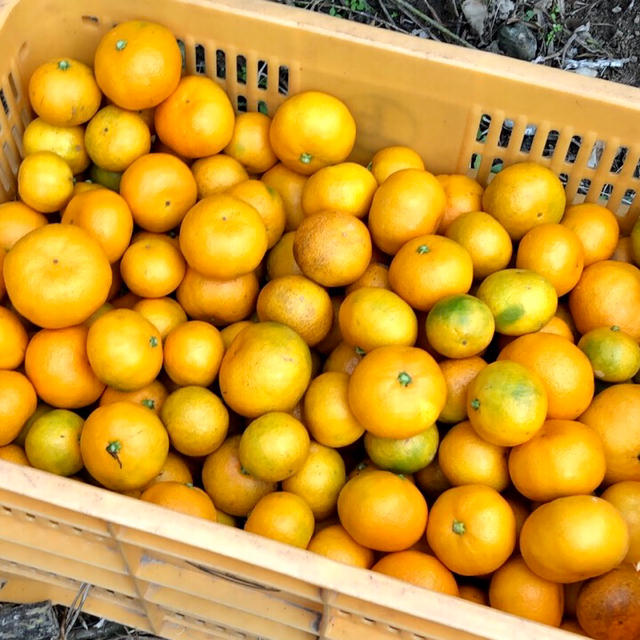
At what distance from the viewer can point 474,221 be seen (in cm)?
168

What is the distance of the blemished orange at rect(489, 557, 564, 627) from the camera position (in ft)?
4.44

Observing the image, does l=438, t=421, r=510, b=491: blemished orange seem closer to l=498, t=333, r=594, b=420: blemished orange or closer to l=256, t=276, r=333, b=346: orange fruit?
l=498, t=333, r=594, b=420: blemished orange

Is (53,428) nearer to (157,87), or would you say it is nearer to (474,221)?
(157,87)

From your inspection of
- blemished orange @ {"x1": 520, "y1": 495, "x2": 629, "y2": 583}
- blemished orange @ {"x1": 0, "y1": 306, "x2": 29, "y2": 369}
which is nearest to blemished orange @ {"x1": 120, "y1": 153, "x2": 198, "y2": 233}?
blemished orange @ {"x1": 0, "y1": 306, "x2": 29, "y2": 369}

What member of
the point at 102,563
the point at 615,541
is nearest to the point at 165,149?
the point at 102,563

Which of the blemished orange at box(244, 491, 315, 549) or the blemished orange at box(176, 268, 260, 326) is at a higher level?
the blemished orange at box(176, 268, 260, 326)

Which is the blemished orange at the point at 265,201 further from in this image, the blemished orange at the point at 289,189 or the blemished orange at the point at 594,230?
the blemished orange at the point at 594,230

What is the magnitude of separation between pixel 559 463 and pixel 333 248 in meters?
0.62

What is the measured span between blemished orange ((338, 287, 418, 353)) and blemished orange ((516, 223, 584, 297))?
0.31 m

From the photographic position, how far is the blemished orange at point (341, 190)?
1.71m

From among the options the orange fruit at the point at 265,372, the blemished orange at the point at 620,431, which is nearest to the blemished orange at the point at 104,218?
the orange fruit at the point at 265,372

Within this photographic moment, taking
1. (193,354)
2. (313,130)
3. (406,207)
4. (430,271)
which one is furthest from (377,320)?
(313,130)

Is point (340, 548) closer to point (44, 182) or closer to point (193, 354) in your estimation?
point (193, 354)

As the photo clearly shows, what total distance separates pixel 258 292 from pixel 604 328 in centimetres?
79
